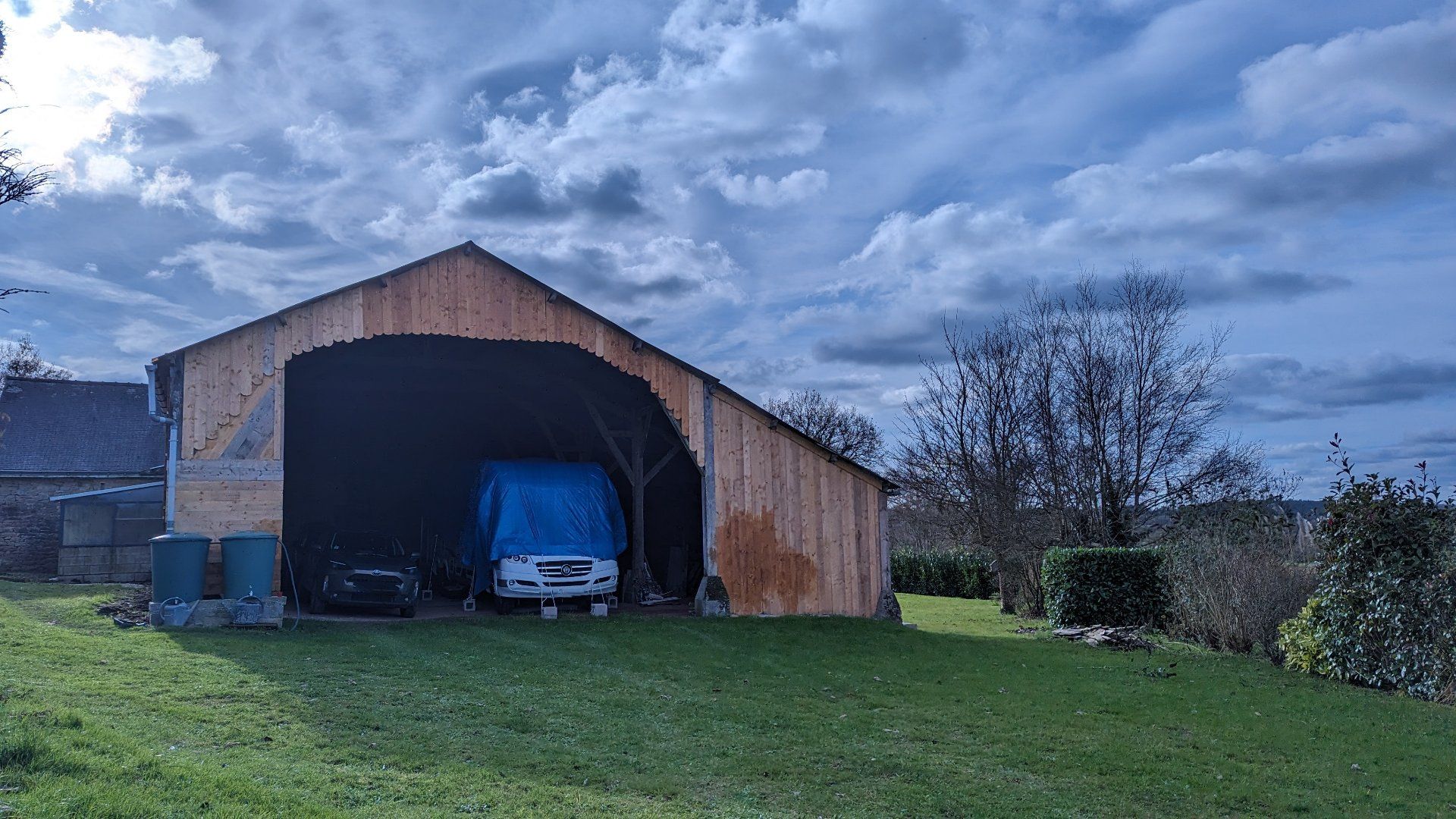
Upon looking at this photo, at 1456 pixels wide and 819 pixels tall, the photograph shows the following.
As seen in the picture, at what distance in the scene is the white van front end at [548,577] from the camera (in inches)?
623

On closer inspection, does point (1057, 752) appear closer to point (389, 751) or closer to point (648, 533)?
point (389, 751)

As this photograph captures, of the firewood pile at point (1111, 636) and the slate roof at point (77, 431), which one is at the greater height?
the slate roof at point (77, 431)

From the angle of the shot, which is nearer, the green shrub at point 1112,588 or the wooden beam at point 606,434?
the green shrub at point 1112,588

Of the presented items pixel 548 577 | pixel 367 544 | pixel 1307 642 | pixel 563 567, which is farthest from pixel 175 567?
pixel 1307 642

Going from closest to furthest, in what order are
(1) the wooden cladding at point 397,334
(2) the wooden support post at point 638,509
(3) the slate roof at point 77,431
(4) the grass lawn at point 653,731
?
(4) the grass lawn at point 653,731
(1) the wooden cladding at point 397,334
(2) the wooden support post at point 638,509
(3) the slate roof at point 77,431

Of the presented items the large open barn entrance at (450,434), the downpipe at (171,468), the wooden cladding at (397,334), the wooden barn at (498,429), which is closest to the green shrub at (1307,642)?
the wooden barn at (498,429)

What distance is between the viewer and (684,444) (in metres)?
16.6

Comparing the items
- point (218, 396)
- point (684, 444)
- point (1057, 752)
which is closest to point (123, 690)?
point (218, 396)

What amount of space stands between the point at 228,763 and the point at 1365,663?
12322 millimetres

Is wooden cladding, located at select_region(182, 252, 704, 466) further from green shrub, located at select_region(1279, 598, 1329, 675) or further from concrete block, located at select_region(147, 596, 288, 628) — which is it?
green shrub, located at select_region(1279, 598, 1329, 675)

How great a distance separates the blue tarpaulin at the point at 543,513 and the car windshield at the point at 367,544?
140 centimetres

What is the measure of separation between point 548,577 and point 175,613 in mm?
5477

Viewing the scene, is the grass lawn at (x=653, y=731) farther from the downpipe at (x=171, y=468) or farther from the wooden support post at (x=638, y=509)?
the wooden support post at (x=638, y=509)

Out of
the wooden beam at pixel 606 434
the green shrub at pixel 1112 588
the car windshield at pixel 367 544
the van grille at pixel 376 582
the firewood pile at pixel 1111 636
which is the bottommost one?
the firewood pile at pixel 1111 636
